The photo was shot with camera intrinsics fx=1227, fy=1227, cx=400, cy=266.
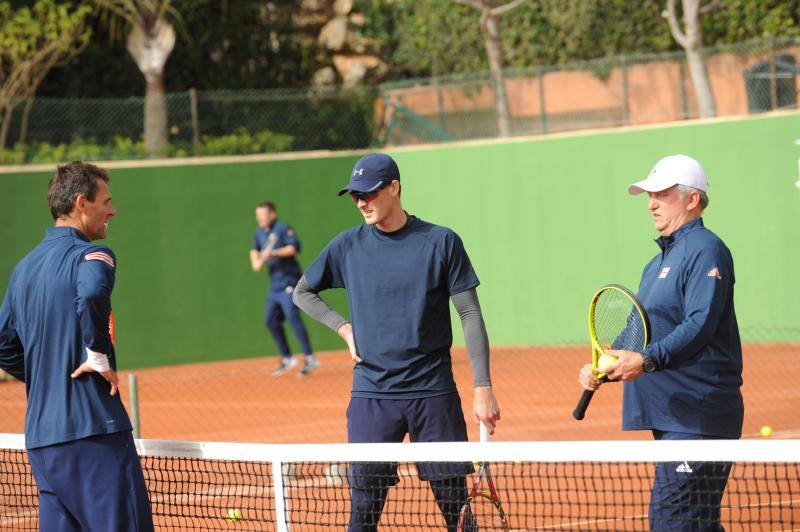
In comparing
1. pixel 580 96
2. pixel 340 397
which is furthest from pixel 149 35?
pixel 340 397

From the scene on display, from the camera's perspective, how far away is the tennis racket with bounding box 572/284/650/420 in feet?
15.0

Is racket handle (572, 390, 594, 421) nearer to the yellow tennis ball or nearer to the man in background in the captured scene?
the yellow tennis ball

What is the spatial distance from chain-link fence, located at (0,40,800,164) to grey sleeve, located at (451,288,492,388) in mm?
11326

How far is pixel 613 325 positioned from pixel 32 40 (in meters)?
16.7

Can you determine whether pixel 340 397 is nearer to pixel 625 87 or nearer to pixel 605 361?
pixel 625 87

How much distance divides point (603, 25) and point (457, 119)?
18.4ft

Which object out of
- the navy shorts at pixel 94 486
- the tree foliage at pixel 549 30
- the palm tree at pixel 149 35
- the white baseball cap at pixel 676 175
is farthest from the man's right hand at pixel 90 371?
the tree foliage at pixel 549 30

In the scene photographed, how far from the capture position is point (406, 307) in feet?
15.9

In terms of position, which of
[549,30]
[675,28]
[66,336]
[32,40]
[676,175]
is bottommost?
[66,336]

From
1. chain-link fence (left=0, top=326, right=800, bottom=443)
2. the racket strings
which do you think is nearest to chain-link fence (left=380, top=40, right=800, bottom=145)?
chain-link fence (left=0, top=326, right=800, bottom=443)

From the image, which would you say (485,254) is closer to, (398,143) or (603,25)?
(398,143)

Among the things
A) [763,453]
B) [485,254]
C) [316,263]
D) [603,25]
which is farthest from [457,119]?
[763,453]

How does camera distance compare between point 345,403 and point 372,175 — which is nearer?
point 372,175

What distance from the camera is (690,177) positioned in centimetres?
465
